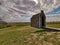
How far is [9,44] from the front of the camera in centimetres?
3584

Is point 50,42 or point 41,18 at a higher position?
point 41,18

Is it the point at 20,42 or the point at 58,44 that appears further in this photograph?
the point at 20,42

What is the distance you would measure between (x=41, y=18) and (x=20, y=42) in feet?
105

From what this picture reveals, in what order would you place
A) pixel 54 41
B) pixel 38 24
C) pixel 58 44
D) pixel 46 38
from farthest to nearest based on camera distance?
pixel 38 24, pixel 46 38, pixel 54 41, pixel 58 44

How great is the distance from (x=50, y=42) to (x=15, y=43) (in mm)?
8099

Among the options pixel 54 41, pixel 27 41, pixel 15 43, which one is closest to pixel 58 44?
pixel 54 41

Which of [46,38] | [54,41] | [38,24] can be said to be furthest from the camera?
[38,24]

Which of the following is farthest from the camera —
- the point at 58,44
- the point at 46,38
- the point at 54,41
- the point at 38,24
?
the point at 38,24

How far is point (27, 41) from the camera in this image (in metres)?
37.1

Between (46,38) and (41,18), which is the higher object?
(41,18)

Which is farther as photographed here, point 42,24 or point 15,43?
point 42,24

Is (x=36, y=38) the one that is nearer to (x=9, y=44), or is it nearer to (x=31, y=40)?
(x=31, y=40)

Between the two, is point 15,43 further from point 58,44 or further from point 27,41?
point 58,44

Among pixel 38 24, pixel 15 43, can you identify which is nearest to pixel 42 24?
pixel 38 24
